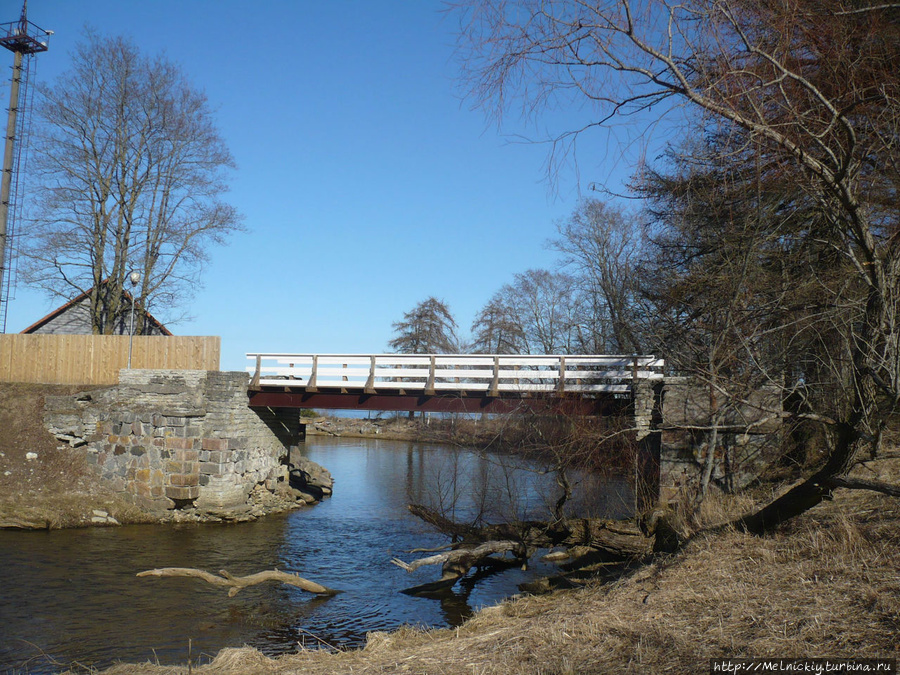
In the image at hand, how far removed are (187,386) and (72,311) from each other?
13.6 m

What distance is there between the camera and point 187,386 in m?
17.0

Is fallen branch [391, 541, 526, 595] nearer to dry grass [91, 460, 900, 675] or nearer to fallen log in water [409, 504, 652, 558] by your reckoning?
fallen log in water [409, 504, 652, 558]

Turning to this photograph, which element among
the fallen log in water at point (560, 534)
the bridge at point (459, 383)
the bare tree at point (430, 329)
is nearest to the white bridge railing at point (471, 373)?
the bridge at point (459, 383)

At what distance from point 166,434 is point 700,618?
15.4 m

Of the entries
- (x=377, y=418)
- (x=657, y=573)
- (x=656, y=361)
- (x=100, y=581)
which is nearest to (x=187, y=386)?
(x=100, y=581)

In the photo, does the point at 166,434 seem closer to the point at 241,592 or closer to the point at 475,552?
the point at 241,592

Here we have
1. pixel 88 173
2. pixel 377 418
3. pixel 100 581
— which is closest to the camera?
pixel 100 581

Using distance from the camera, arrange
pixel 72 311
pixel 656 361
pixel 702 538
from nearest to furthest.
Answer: pixel 702 538, pixel 656 361, pixel 72 311

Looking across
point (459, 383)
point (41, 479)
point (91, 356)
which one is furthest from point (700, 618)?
point (91, 356)

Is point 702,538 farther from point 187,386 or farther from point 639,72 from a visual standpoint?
point 187,386

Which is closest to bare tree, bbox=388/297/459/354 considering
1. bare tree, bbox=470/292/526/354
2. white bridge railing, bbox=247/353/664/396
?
bare tree, bbox=470/292/526/354

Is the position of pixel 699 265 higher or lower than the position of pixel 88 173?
lower

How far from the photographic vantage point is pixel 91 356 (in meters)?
18.3

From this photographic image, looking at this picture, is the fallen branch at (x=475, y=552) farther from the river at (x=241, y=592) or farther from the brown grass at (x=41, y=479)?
the brown grass at (x=41, y=479)
